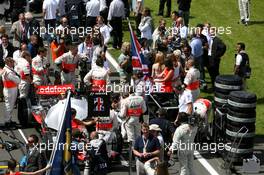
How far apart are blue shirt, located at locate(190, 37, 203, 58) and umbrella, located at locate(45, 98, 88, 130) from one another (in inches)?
212

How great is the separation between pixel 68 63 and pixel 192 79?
3.79 metres

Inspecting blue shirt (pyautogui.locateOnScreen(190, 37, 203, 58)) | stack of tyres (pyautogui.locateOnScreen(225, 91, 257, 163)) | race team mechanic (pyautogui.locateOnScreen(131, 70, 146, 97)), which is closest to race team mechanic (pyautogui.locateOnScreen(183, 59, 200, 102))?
race team mechanic (pyautogui.locateOnScreen(131, 70, 146, 97))

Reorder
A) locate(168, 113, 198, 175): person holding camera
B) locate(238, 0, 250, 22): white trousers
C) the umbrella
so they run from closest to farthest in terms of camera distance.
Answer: locate(168, 113, 198, 175): person holding camera
the umbrella
locate(238, 0, 250, 22): white trousers

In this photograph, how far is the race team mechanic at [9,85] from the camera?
67.6 feet

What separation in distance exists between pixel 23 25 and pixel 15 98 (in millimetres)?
5317

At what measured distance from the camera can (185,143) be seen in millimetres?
17312

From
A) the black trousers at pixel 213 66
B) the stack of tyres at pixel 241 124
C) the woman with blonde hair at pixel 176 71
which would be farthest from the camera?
the black trousers at pixel 213 66

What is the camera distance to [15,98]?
21.2 meters

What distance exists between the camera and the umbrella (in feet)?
62.0

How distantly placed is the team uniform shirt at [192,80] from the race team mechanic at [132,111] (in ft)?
6.76

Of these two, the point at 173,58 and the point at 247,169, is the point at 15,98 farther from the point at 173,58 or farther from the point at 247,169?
the point at 247,169

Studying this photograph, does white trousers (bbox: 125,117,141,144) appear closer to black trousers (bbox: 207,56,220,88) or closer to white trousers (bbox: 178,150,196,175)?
white trousers (bbox: 178,150,196,175)

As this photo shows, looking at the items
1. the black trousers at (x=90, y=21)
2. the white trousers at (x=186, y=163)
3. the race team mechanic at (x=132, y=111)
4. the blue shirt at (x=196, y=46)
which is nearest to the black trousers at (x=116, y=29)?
the black trousers at (x=90, y=21)

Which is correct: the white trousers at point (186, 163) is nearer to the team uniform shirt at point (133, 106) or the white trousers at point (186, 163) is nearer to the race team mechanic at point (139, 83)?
the team uniform shirt at point (133, 106)
